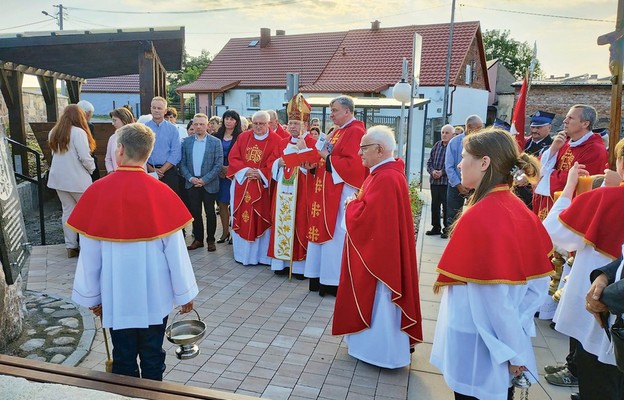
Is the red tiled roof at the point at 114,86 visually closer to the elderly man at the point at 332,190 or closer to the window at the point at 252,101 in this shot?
the window at the point at 252,101

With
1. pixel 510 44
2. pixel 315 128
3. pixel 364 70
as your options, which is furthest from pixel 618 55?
pixel 510 44

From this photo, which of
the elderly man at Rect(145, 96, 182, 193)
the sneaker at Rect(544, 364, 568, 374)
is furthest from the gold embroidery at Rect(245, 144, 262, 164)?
the sneaker at Rect(544, 364, 568, 374)

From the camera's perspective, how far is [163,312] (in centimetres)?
294

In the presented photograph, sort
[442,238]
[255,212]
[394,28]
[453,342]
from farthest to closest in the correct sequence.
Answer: [394,28]
[442,238]
[255,212]
[453,342]

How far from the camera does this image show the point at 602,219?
2.76 meters

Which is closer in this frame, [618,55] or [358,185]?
[618,55]

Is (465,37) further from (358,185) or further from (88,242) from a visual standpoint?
(88,242)

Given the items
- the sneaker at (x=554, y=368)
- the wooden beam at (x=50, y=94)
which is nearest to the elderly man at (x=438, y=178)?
the sneaker at (x=554, y=368)

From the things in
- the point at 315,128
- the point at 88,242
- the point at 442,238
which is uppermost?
the point at 315,128

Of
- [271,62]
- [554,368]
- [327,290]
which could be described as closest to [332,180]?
[327,290]

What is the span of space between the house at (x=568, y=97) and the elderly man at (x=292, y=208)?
12508 millimetres

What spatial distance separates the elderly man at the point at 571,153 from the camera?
4797 millimetres

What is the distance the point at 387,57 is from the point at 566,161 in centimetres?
2221

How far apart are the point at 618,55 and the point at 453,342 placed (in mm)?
2167
